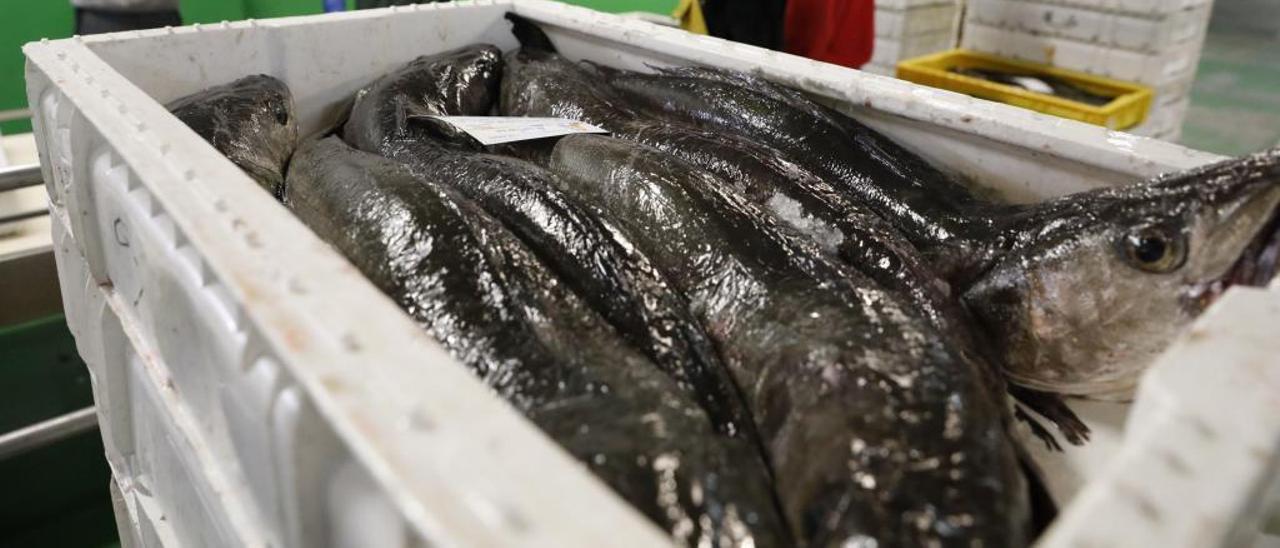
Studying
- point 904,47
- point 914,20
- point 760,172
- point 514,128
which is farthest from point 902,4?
point 760,172

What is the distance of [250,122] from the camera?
2.07 m

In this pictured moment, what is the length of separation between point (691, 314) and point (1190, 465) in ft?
2.41

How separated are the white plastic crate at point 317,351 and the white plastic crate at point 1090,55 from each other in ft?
9.80

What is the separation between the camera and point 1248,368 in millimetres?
821

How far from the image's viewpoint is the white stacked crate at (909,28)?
5.33 meters

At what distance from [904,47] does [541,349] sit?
4824 millimetres

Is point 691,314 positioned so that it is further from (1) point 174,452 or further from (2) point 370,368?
(1) point 174,452

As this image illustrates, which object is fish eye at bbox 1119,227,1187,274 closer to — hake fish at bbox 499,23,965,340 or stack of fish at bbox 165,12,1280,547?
stack of fish at bbox 165,12,1280,547

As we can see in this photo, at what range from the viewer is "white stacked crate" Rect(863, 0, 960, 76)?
17.5 ft

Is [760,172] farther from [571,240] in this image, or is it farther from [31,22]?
[31,22]

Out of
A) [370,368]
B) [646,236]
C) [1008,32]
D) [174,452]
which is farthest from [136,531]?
[1008,32]

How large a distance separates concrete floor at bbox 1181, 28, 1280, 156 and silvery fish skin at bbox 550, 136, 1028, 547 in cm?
586

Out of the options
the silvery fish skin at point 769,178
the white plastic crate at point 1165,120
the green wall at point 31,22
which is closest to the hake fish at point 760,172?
the silvery fish skin at point 769,178

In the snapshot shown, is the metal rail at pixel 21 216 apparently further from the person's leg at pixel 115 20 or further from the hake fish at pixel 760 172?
the hake fish at pixel 760 172
